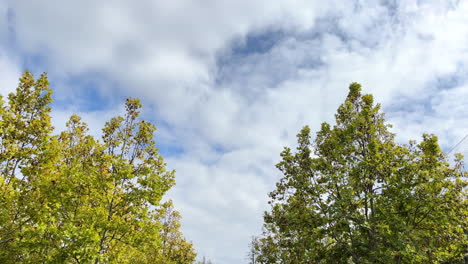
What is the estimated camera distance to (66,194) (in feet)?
35.7

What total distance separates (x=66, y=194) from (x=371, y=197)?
1193 centimetres

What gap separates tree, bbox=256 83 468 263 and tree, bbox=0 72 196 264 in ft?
20.8

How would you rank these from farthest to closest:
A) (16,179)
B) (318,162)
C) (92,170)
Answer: (318,162) → (92,170) → (16,179)

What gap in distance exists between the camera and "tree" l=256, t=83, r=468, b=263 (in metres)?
11.0

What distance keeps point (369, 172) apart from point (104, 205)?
1114 centimetres

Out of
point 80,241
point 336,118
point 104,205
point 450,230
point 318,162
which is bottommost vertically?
point 80,241

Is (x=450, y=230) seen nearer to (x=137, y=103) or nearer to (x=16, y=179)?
(x=137, y=103)

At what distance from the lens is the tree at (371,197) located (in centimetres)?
1098

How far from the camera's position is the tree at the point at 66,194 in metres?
9.69

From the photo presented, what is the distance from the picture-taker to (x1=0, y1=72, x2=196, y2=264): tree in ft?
31.8

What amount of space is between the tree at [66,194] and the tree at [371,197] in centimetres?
633

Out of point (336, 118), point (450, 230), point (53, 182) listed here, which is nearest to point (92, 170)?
point (53, 182)

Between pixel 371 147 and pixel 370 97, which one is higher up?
pixel 370 97

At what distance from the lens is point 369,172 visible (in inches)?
489
